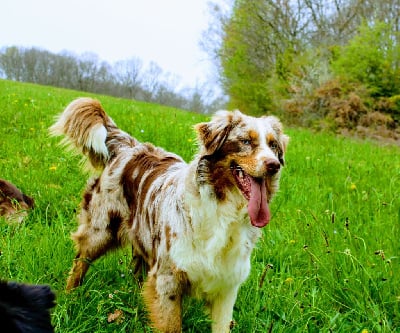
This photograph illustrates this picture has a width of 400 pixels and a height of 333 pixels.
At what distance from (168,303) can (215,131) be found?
48.2 inches

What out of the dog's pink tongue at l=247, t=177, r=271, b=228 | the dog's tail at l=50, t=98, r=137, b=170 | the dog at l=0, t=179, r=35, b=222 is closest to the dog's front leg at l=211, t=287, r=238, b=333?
the dog's pink tongue at l=247, t=177, r=271, b=228

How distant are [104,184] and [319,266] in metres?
1.99

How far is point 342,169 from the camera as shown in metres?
7.57

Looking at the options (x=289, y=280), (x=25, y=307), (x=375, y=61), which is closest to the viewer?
(x=25, y=307)

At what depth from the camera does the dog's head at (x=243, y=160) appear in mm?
2848

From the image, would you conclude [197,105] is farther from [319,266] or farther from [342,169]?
[319,266]

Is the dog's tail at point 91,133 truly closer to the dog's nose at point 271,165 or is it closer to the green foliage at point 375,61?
the dog's nose at point 271,165

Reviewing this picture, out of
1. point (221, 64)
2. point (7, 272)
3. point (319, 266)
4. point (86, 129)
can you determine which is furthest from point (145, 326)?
point (221, 64)

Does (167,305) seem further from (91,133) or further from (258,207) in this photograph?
(91,133)

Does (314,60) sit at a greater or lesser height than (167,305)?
greater

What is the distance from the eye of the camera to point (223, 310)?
3195mm

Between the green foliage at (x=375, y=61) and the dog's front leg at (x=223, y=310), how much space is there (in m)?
14.2

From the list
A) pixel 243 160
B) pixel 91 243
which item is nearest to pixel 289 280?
pixel 243 160

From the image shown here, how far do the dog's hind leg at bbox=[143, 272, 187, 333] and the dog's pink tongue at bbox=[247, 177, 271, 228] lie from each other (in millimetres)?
637
